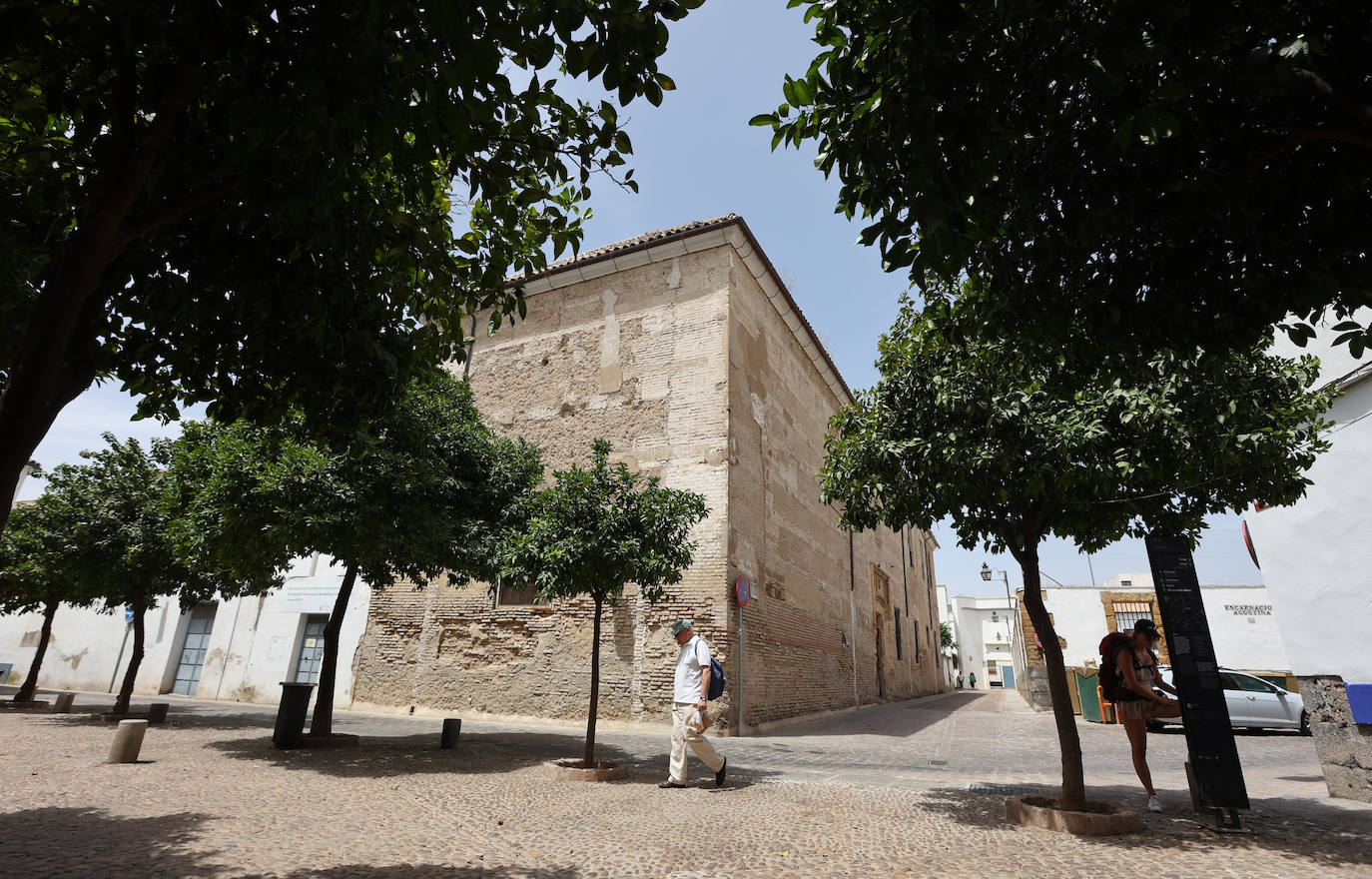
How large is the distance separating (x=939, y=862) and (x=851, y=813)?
143cm

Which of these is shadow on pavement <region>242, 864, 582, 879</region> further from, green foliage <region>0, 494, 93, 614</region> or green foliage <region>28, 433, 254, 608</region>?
green foliage <region>0, 494, 93, 614</region>

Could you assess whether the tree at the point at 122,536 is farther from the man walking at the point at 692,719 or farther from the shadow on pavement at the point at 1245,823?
the shadow on pavement at the point at 1245,823

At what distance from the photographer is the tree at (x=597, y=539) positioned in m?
7.39

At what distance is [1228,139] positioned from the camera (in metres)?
3.05

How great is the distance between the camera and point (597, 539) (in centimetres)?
744

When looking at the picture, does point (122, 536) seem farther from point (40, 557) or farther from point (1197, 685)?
point (1197, 685)

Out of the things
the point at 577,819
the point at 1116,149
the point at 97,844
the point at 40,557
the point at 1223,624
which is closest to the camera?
the point at 1116,149

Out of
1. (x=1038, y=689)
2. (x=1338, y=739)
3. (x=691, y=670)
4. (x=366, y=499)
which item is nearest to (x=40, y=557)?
(x=366, y=499)

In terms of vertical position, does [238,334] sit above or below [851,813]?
above

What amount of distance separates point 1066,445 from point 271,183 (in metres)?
5.77

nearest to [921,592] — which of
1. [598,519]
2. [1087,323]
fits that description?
[598,519]

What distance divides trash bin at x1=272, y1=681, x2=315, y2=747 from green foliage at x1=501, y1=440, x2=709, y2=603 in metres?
3.57

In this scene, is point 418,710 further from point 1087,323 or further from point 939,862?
point 1087,323

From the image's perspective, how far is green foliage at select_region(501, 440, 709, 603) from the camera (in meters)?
7.41
